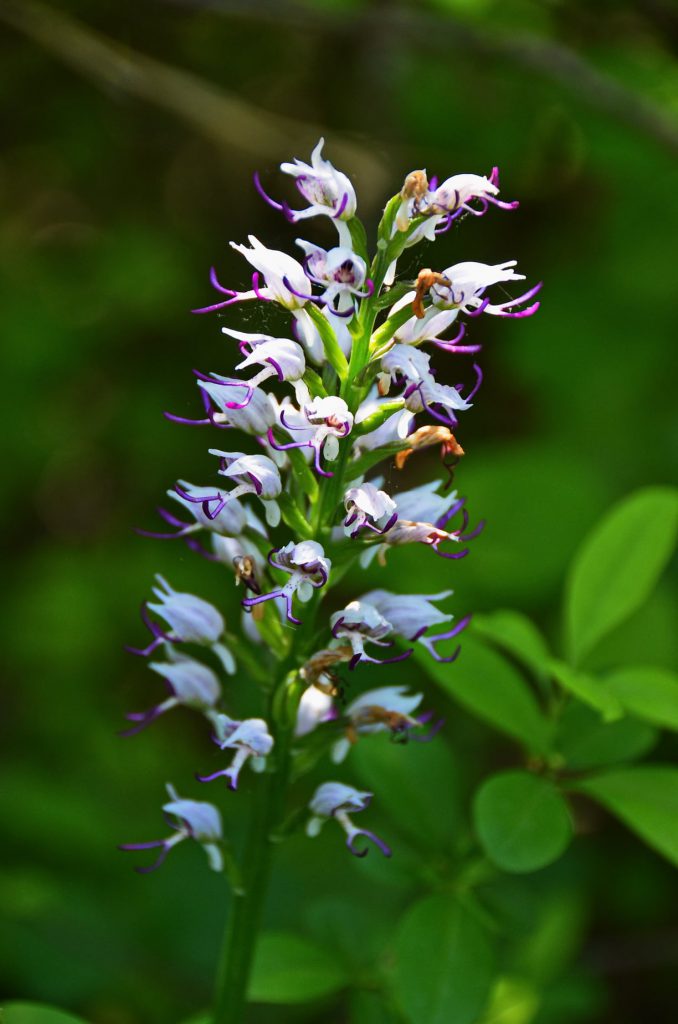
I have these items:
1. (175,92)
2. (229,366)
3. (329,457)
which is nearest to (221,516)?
(329,457)

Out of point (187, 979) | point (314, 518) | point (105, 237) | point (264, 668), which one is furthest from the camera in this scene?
point (105, 237)

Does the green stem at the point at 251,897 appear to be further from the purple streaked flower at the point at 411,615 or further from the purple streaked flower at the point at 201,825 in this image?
the purple streaked flower at the point at 411,615

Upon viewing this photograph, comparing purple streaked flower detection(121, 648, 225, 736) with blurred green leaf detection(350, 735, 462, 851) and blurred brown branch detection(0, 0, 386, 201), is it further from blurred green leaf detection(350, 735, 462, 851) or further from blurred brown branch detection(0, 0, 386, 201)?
blurred brown branch detection(0, 0, 386, 201)

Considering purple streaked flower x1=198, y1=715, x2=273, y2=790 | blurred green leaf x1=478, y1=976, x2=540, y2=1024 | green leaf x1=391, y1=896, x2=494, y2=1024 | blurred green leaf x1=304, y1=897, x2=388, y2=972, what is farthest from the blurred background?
purple streaked flower x1=198, y1=715, x2=273, y2=790

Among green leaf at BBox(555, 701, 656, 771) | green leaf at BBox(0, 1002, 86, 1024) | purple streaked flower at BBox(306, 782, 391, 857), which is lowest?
green leaf at BBox(0, 1002, 86, 1024)

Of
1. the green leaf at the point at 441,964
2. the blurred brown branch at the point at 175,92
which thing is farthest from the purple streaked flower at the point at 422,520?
the blurred brown branch at the point at 175,92

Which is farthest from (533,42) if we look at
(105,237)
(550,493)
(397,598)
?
(397,598)

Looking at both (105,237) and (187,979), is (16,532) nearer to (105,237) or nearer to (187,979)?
(105,237)
